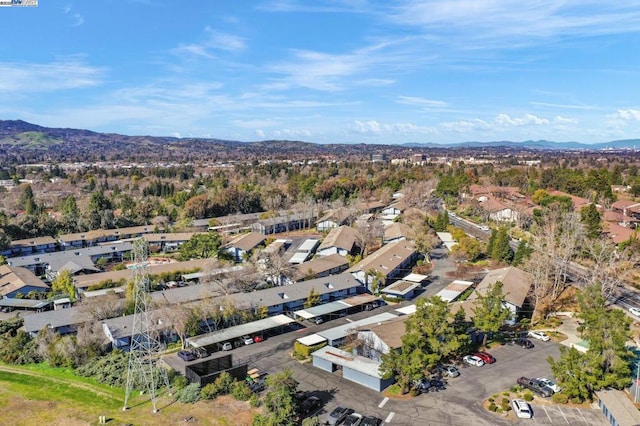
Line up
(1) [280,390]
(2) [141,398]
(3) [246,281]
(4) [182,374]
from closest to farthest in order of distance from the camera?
(1) [280,390], (2) [141,398], (4) [182,374], (3) [246,281]

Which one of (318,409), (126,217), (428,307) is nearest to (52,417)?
(318,409)

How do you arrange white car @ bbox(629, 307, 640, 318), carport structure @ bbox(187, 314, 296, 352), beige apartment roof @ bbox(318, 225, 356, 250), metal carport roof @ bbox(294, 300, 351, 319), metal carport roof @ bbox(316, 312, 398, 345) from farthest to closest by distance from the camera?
beige apartment roof @ bbox(318, 225, 356, 250) → metal carport roof @ bbox(294, 300, 351, 319) → white car @ bbox(629, 307, 640, 318) → metal carport roof @ bbox(316, 312, 398, 345) → carport structure @ bbox(187, 314, 296, 352)

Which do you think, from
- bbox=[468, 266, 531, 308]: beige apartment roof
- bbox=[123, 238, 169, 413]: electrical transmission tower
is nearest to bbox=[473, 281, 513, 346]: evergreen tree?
bbox=[468, 266, 531, 308]: beige apartment roof

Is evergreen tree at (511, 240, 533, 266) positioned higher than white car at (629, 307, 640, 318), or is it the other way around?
evergreen tree at (511, 240, 533, 266)

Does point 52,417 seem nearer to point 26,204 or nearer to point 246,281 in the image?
point 246,281

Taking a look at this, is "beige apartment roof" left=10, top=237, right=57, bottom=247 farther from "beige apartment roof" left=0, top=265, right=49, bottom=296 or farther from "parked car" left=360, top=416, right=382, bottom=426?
"parked car" left=360, top=416, right=382, bottom=426
